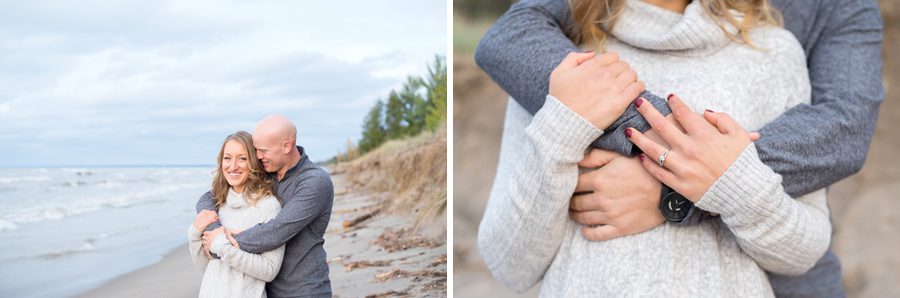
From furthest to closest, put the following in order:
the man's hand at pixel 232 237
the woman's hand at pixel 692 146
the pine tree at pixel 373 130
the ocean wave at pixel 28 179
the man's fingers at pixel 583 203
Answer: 1. the pine tree at pixel 373 130
2. the ocean wave at pixel 28 179
3. the man's hand at pixel 232 237
4. the man's fingers at pixel 583 203
5. the woman's hand at pixel 692 146

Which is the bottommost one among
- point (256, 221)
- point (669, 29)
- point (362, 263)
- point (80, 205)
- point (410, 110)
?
point (362, 263)

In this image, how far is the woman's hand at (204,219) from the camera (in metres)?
1.49

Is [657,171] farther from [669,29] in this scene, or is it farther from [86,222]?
[86,222]

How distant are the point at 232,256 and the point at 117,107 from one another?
1.60 feet

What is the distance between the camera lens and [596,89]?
3.09 feet

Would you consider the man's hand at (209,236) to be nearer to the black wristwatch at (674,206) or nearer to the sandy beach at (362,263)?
the sandy beach at (362,263)

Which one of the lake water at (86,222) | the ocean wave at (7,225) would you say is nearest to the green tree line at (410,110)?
the lake water at (86,222)

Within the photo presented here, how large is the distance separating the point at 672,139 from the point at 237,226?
906mm

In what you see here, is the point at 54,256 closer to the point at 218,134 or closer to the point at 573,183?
the point at 218,134

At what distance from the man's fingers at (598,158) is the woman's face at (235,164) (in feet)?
2.54

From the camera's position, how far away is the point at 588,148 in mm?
1021

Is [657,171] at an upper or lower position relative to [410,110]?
upper

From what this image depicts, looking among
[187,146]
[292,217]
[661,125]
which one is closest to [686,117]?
[661,125]

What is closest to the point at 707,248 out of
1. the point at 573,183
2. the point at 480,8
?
the point at 573,183
